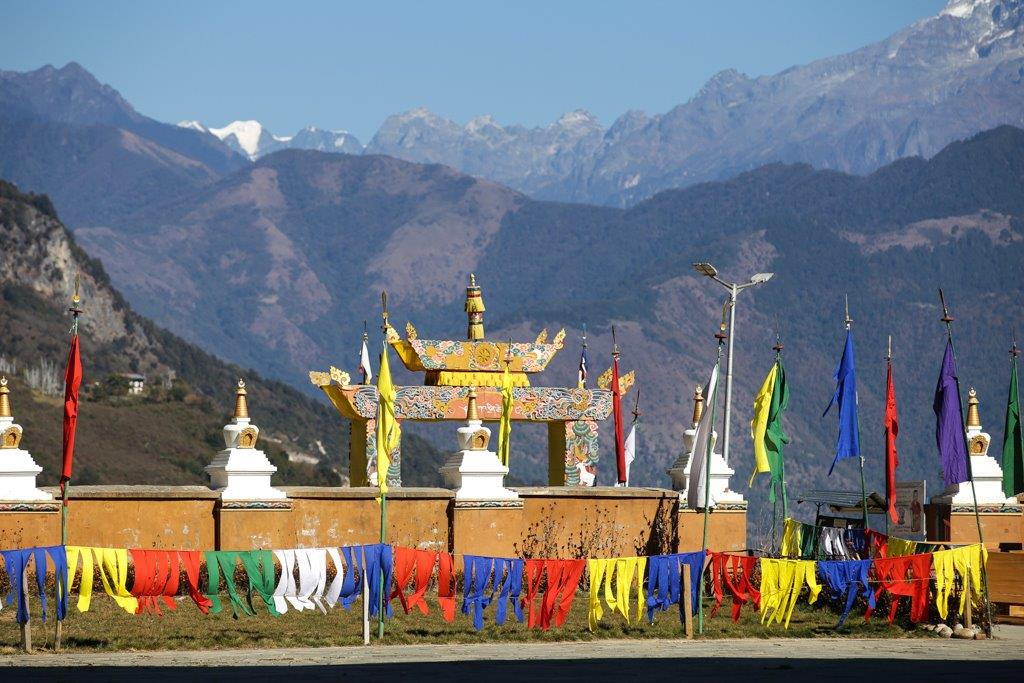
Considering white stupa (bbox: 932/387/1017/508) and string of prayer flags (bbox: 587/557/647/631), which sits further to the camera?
white stupa (bbox: 932/387/1017/508)

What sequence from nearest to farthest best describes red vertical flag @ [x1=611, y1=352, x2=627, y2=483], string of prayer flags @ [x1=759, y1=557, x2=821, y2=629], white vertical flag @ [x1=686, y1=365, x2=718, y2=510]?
string of prayer flags @ [x1=759, y1=557, x2=821, y2=629]
white vertical flag @ [x1=686, y1=365, x2=718, y2=510]
red vertical flag @ [x1=611, y1=352, x2=627, y2=483]

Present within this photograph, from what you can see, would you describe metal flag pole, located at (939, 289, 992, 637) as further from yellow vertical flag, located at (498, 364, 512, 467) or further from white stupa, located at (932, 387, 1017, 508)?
yellow vertical flag, located at (498, 364, 512, 467)

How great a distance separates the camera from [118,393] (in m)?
104

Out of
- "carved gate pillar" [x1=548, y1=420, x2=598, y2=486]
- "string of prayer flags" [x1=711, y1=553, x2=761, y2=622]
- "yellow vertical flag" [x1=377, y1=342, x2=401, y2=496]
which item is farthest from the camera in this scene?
"carved gate pillar" [x1=548, y1=420, x2=598, y2=486]

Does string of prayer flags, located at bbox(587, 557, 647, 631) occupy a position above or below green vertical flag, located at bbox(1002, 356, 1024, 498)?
below

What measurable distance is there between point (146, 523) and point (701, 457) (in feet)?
31.8

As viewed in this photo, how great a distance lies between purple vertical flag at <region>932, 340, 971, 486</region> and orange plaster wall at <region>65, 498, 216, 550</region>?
42.5ft

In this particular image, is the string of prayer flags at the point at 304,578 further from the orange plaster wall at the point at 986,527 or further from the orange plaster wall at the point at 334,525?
the orange plaster wall at the point at 986,527

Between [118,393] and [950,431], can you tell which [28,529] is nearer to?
[950,431]

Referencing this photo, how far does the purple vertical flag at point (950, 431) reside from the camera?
35531mm

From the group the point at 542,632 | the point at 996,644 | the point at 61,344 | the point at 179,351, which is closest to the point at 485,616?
the point at 542,632

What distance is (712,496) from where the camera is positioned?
36719 millimetres

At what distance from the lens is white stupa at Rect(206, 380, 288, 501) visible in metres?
34.3

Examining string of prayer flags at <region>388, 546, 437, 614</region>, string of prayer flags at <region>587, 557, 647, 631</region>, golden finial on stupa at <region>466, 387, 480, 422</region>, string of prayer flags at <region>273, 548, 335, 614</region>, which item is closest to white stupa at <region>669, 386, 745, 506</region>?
golden finial on stupa at <region>466, 387, 480, 422</region>
